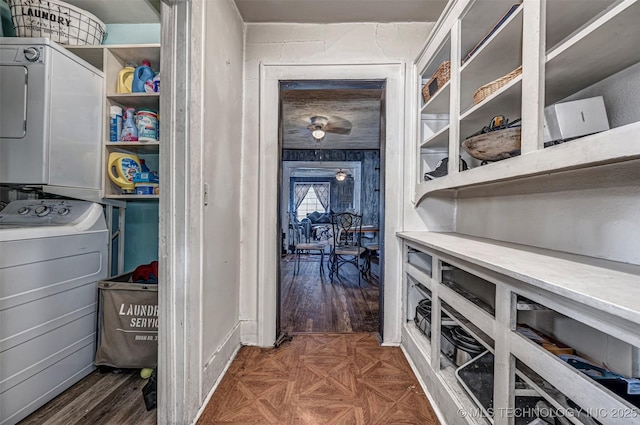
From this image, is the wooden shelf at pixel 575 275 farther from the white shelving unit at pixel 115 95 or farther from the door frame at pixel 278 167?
the white shelving unit at pixel 115 95

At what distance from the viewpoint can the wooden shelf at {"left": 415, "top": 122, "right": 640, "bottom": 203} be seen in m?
0.64

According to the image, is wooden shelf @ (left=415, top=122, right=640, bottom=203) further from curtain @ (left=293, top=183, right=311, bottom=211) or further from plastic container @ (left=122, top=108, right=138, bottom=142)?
curtain @ (left=293, top=183, right=311, bottom=211)

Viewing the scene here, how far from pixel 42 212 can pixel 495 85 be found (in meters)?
2.36

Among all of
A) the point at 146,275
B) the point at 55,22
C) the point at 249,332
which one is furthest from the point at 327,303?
the point at 55,22

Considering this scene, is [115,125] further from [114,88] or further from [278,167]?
[278,167]

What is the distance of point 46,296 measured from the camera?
1.38 meters

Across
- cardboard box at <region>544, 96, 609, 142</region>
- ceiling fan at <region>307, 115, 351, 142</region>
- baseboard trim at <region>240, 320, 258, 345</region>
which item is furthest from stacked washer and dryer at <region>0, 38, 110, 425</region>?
ceiling fan at <region>307, 115, 351, 142</region>

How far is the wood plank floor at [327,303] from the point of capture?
241 cm

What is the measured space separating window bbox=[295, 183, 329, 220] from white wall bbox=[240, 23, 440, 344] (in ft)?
24.5

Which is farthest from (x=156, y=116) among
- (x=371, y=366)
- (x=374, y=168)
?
(x=374, y=168)

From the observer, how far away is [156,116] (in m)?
1.82

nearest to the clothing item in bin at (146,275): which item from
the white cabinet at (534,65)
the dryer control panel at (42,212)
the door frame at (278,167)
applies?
the dryer control panel at (42,212)

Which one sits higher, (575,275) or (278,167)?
(278,167)

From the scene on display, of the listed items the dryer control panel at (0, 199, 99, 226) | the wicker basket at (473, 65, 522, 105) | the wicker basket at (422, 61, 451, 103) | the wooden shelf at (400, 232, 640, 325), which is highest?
the wicker basket at (422, 61, 451, 103)
